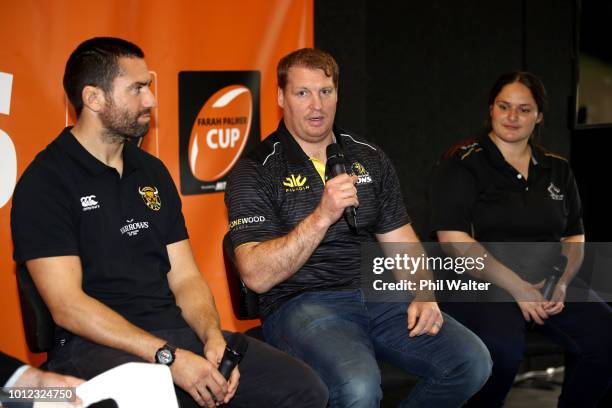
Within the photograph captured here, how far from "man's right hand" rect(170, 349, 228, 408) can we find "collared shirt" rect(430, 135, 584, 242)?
4.01ft

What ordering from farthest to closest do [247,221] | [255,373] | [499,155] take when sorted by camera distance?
[499,155] → [247,221] → [255,373]

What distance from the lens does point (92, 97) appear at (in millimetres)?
2250

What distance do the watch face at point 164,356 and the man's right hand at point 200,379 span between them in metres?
0.02

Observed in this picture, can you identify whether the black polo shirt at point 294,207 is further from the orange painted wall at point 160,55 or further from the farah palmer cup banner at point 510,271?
the orange painted wall at point 160,55

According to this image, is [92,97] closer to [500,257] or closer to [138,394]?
[138,394]

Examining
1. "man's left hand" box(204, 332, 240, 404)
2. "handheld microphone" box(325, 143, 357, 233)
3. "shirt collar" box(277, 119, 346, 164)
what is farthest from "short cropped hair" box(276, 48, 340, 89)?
"man's left hand" box(204, 332, 240, 404)

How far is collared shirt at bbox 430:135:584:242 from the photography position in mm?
2947

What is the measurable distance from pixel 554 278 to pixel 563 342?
0.81ft

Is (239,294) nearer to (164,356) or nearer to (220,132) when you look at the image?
(164,356)

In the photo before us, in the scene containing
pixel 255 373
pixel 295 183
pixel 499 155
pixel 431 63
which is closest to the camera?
pixel 255 373

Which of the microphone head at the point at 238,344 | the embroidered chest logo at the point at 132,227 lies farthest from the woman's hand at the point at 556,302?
the embroidered chest logo at the point at 132,227

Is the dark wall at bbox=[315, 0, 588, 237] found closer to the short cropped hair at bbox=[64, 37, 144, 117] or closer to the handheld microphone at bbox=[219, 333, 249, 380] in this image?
the short cropped hair at bbox=[64, 37, 144, 117]

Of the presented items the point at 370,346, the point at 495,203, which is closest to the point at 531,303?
the point at 495,203

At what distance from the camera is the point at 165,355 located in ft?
6.72
